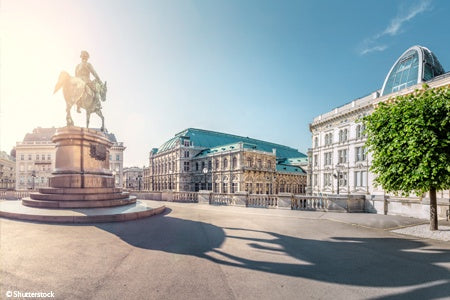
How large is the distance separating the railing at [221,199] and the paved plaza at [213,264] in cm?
1245

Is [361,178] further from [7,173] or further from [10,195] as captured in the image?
[7,173]

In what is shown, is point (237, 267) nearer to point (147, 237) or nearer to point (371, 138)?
point (147, 237)

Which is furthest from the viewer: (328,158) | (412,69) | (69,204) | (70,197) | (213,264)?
(328,158)

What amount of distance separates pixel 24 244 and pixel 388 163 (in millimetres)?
16540

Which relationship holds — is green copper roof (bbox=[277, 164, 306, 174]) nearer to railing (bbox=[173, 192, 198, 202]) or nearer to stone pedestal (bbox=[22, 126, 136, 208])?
railing (bbox=[173, 192, 198, 202])

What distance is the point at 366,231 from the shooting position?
35.6 ft

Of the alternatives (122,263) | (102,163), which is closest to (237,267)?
(122,263)

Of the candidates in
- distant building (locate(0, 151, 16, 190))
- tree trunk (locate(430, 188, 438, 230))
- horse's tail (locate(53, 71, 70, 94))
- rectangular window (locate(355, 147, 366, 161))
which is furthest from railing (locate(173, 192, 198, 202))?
distant building (locate(0, 151, 16, 190))

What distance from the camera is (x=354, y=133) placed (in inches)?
1567

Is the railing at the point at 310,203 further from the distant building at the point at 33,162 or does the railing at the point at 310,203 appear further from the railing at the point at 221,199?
the distant building at the point at 33,162

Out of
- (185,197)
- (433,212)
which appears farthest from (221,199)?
(433,212)

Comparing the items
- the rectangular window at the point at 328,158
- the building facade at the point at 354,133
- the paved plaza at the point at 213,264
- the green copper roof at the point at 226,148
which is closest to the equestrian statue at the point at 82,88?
the paved plaza at the point at 213,264

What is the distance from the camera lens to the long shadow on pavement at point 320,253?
17.6 feet

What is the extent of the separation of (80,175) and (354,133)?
1642 inches
